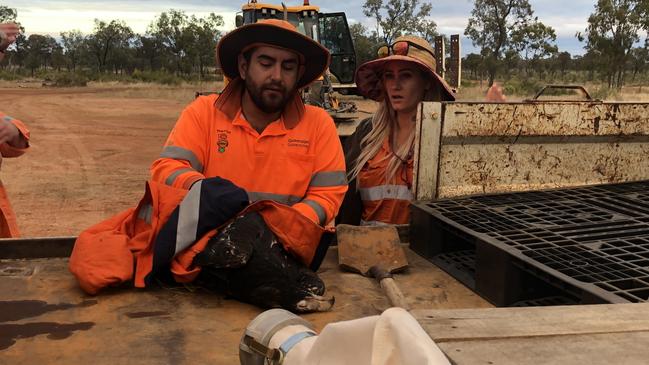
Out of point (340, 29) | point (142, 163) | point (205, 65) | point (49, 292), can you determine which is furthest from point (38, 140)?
point (205, 65)

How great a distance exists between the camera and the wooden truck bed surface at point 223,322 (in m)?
1.25

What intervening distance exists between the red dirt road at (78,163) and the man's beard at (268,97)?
498 centimetres

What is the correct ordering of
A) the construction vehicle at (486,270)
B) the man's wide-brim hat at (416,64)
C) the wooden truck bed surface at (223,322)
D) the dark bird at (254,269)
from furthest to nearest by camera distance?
the man's wide-brim hat at (416,64) < the dark bird at (254,269) < the construction vehicle at (486,270) < the wooden truck bed surface at (223,322)

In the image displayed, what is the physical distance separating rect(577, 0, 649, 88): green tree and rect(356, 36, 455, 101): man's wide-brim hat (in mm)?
31635

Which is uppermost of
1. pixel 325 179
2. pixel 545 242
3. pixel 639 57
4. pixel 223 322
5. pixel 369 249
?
pixel 639 57

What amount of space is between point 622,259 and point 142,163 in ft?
36.7

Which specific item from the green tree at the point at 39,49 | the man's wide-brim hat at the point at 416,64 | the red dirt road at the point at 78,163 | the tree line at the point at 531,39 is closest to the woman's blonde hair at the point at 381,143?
the man's wide-brim hat at the point at 416,64

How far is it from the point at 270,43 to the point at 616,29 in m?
33.7

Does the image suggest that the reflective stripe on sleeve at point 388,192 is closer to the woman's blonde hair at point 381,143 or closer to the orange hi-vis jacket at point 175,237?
the woman's blonde hair at point 381,143

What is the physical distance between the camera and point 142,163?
41.2 ft

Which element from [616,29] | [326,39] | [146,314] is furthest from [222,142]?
[616,29]

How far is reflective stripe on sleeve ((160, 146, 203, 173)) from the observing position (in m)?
2.80

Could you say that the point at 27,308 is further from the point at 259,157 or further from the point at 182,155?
the point at 259,157

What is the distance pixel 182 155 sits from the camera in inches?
110
